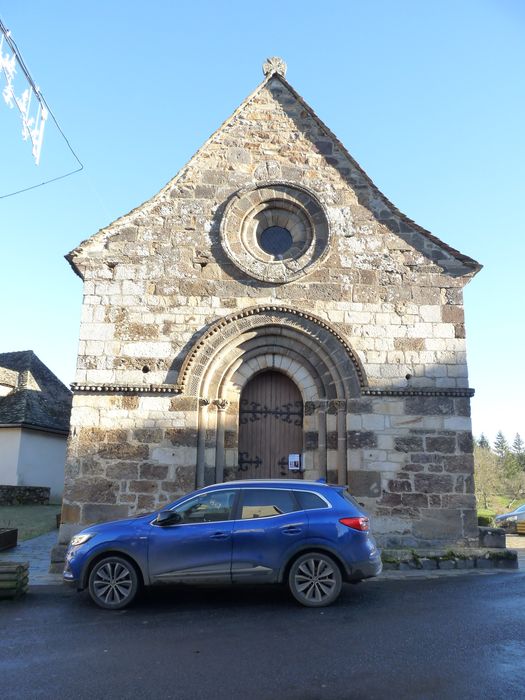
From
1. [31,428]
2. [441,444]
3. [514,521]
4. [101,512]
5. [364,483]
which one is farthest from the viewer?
[31,428]

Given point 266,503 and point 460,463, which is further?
point 460,463

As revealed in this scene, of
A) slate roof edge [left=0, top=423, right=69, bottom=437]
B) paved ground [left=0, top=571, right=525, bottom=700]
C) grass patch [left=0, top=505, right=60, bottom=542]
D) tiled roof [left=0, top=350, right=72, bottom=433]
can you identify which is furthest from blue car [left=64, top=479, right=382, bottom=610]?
tiled roof [left=0, top=350, right=72, bottom=433]

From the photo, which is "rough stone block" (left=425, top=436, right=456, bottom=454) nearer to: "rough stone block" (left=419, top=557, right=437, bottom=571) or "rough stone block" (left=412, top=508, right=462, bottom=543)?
"rough stone block" (left=412, top=508, right=462, bottom=543)

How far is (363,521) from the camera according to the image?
22.6ft

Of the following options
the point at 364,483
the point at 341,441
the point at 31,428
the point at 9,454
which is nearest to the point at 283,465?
the point at 341,441

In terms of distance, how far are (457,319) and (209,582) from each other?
7.00m

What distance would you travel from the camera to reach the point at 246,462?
10.9 m

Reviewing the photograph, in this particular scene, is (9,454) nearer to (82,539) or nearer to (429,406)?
(82,539)

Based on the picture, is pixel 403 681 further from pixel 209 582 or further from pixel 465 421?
pixel 465 421

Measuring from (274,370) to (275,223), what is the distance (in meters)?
3.19

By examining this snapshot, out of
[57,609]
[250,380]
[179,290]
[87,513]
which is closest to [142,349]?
[179,290]

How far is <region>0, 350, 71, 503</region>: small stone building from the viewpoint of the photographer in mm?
21828

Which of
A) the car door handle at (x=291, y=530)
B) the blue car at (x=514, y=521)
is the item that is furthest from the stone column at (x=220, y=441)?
the blue car at (x=514, y=521)

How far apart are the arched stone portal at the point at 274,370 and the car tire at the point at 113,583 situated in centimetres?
340
